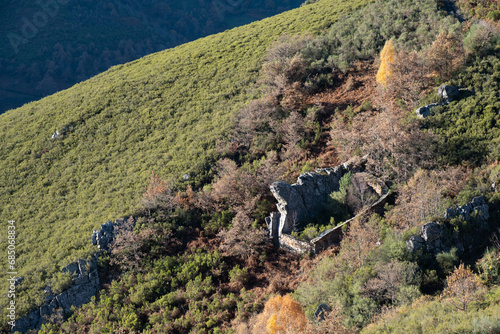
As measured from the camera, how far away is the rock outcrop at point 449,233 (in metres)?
13.4

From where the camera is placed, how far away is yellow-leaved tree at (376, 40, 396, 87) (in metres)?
25.5

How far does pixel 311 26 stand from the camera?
41.0m

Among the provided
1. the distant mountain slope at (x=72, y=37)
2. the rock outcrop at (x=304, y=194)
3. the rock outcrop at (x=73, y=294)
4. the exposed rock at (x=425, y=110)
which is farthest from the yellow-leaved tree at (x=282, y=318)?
the distant mountain slope at (x=72, y=37)

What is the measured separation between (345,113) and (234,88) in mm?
12751

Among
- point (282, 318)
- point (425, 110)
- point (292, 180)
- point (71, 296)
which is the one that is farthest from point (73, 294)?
point (425, 110)

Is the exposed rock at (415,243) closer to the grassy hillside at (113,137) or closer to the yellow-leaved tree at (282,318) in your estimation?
the yellow-leaved tree at (282,318)

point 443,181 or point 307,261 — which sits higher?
point 443,181

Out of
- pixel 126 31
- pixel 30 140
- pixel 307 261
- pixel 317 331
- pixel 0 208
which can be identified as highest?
pixel 126 31

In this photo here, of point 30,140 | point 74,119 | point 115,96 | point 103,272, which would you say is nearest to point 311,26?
point 115,96

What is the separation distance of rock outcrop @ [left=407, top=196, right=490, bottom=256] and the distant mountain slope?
11609 centimetres

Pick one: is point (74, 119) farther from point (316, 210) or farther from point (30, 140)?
point (316, 210)

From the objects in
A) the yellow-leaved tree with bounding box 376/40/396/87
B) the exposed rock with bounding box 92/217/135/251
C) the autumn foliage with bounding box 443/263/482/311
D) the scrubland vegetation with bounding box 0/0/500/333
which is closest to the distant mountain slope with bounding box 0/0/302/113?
the scrubland vegetation with bounding box 0/0/500/333

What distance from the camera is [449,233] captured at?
44.9 ft

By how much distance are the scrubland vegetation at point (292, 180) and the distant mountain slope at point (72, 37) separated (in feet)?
299
